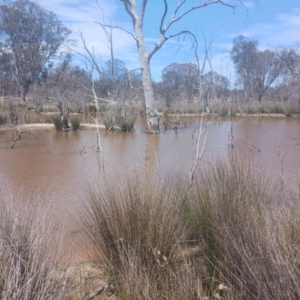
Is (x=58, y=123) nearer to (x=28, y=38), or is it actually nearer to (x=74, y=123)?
(x=74, y=123)

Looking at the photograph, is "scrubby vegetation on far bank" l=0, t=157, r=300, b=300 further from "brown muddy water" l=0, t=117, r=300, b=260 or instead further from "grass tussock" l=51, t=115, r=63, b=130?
"grass tussock" l=51, t=115, r=63, b=130

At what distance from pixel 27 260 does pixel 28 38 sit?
3092cm

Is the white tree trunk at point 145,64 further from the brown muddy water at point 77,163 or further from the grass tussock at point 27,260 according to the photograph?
the grass tussock at point 27,260

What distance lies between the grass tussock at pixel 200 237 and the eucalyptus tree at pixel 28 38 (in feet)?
91.0

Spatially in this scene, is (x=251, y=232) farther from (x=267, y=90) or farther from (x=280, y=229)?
(x=267, y=90)

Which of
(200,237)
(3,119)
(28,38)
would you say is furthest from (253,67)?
(200,237)

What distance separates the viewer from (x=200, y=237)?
6.91ft

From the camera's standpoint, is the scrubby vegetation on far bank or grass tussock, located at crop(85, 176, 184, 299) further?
grass tussock, located at crop(85, 176, 184, 299)

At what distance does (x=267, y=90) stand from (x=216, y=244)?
124ft

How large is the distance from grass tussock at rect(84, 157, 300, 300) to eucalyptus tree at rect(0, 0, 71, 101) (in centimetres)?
2773

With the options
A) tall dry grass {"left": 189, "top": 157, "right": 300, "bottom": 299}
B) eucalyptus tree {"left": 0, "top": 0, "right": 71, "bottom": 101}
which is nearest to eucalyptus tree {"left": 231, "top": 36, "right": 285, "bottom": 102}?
eucalyptus tree {"left": 0, "top": 0, "right": 71, "bottom": 101}

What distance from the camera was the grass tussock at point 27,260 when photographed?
4.32 feet

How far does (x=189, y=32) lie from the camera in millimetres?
11242

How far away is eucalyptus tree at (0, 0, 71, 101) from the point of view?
90.3ft
